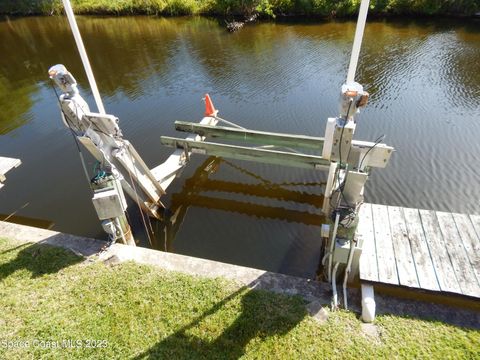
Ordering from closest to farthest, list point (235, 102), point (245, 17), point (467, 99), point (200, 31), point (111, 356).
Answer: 1. point (111, 356)
2. point (467, 99)
3. point (235, 102)
4. point (200, 31)
5. point (245, 17)

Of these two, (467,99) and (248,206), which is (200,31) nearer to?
(467,99)

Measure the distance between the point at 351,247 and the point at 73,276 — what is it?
4.54 metres

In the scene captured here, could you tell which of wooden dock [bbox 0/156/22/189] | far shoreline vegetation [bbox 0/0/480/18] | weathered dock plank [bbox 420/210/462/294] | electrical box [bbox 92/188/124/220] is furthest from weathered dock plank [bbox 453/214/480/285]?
far shoreline vegetation [bbox 0/0/480/18]

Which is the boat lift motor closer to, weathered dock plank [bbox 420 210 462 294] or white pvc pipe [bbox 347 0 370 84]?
white pvc pipe [bbox 347 0 370 84]

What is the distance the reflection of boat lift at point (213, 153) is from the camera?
13.9 ft

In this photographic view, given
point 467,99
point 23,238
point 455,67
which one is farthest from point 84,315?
point 455,67

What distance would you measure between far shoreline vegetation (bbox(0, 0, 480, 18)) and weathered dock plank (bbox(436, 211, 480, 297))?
21.2 meters

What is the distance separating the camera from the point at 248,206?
24.7 ft

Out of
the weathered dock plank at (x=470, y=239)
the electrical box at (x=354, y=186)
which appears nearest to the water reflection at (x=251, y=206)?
the electrical box at (x=354, y=186)

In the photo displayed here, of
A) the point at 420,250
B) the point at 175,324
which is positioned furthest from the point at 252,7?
the point at 175,324

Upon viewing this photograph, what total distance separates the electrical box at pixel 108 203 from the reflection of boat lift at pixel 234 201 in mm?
1719

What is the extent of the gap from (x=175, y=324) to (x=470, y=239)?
5.00 m

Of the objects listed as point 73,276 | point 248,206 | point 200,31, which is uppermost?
→ point 200,31

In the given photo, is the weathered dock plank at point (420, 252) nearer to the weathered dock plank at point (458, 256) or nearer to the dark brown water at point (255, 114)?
the weathered dock plank at point (458, 256)
